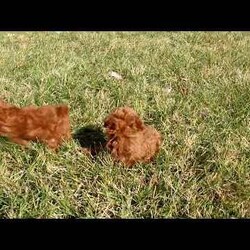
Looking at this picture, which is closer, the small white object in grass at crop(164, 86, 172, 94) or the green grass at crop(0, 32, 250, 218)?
the green grass at crop(0, 32, 250, 218)

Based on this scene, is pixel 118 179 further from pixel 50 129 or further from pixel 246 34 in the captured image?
pixel 246 34

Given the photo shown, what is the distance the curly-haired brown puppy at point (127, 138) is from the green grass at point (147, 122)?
0.07m

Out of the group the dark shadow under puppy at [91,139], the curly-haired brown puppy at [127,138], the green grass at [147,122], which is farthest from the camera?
the dark shadow under puppy at [91,139]

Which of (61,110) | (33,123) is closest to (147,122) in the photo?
(61,110)

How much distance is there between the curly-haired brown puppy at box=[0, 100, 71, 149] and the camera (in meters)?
2.94

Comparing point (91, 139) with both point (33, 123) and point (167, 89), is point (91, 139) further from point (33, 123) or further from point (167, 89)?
point (167, 89)

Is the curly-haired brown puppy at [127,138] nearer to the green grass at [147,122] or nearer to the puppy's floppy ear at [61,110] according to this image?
the green grass at [147,122]

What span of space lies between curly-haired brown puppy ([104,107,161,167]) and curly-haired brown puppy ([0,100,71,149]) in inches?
14.9

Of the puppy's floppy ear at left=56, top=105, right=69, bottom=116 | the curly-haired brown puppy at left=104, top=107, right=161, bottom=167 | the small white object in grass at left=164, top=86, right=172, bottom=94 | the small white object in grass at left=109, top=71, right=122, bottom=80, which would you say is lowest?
the curly-haired brown puppy at left=104, top=107, right=161, bottom=167

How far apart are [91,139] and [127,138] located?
601 mm

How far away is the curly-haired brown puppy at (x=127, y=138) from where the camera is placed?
2.75 metres

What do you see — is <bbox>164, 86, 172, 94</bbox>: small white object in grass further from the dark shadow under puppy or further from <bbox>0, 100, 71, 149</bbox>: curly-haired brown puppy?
<bbox>0, 100, 71, 149</bbox>: curly-haired brown puppy

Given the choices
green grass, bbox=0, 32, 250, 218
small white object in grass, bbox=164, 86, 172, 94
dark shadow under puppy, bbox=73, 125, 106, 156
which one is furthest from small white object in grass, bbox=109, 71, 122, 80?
dark shadow under puppy, bbox=73, 125, 106, 156

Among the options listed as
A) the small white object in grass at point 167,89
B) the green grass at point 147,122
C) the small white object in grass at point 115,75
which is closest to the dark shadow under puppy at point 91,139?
the green grass at point 147,122
